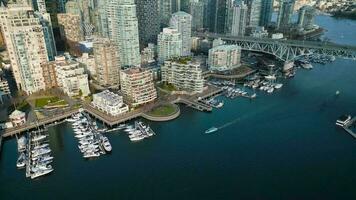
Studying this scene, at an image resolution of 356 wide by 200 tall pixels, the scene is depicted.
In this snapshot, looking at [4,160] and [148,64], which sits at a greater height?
[148,64]

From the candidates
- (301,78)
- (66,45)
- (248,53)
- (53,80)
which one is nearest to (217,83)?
(301,78)

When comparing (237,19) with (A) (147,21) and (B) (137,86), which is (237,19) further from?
(B) (137,86)

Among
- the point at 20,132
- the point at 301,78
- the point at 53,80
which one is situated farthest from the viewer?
the point at 301,78

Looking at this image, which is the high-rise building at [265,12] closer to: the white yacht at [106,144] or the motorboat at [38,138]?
the white yacht at [106,144]

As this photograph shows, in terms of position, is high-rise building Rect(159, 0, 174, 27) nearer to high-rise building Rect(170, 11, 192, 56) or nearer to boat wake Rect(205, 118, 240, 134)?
high-rise building Rect(170, 11, 192, 56)

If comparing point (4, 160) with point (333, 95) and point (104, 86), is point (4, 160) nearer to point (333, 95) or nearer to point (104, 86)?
point (104, 86)

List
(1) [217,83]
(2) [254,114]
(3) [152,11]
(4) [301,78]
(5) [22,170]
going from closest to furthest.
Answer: (5) [22,170] < (2) [254,114] < (1) [217,83] < (4) [301,78] < (3) [152,11]
